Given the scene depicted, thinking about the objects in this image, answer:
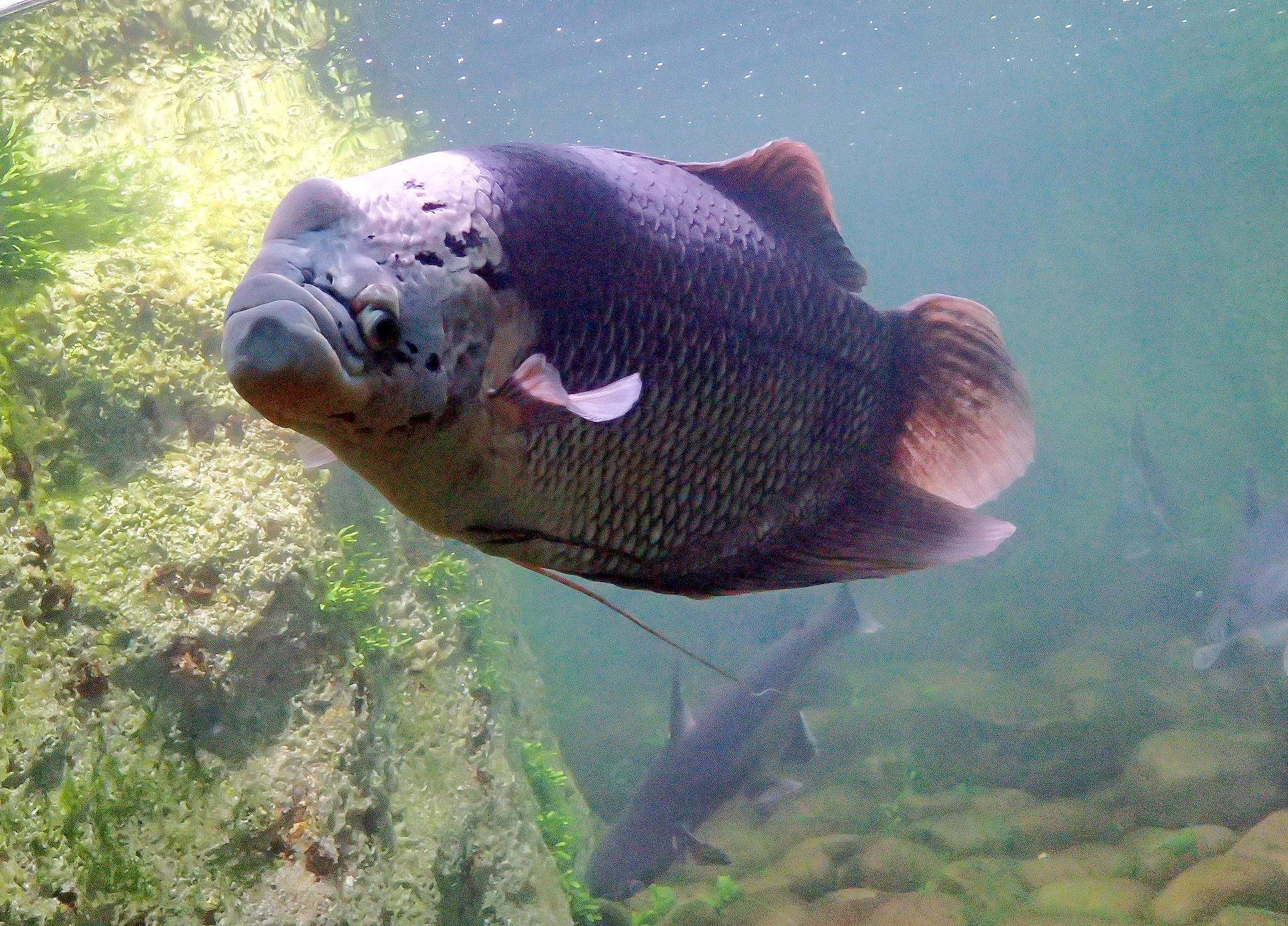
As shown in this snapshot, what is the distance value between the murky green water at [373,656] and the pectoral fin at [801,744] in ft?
2.61

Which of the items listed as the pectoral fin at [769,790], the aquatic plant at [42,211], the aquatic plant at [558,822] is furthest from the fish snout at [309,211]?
the pectoral fin at [769,790]

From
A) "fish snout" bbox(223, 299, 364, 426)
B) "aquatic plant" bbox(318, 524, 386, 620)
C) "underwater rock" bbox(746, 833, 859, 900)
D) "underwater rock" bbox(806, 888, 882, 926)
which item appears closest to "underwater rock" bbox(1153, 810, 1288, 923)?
"underwater rock" bbox(806, 888, 882, 926)

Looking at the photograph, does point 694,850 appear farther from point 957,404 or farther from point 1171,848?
point 957,404

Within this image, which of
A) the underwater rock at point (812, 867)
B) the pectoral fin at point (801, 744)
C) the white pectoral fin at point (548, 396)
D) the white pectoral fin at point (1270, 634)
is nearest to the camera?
the white pectoral fin at point (548, 396)

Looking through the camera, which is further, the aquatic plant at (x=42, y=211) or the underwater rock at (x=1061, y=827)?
the underwater rock at (x=1061, y=827)

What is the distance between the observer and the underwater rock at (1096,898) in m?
5.13

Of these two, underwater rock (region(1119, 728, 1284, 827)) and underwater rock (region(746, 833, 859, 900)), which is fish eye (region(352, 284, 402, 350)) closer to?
underwater rock (region(746, 833, 859, 900))

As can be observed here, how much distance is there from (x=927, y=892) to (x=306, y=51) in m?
11.5

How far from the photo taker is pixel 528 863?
4484 mm

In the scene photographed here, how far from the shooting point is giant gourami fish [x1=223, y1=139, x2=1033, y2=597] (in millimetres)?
889

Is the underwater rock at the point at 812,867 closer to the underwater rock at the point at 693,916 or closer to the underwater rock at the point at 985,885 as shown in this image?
the underwater rock at the point at 693,916

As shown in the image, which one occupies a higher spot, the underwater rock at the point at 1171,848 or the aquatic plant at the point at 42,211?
the aquatic plant at the point at 42,211

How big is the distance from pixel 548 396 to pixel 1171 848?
7.59m

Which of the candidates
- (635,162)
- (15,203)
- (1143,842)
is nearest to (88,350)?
(15,203)
